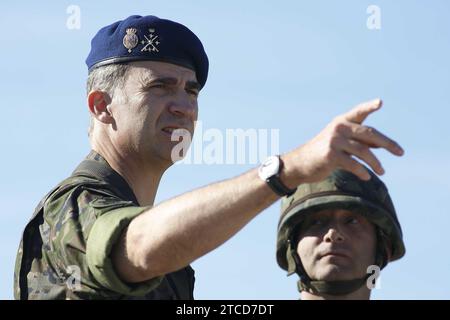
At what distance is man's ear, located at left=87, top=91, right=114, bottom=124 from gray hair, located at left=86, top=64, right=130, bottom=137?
44 millimetres

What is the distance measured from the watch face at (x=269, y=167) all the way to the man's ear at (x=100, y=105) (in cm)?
325

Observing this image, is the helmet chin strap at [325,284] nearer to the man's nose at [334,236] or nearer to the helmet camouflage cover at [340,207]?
the helmet camouflage cover at [340,207]

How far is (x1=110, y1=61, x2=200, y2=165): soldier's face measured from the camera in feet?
33.0

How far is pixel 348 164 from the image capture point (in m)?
6.77

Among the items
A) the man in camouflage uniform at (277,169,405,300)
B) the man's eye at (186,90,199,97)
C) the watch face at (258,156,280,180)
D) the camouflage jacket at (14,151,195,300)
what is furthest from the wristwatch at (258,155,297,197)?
the man's eye at (186,90,199,97)

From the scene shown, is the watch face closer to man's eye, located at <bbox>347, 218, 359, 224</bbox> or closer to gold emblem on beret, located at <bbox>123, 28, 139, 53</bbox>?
man's eye, located at <bbox>347, 218, 359, 224</bbox>

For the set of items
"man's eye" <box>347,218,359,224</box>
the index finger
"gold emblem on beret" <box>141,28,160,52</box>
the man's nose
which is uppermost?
"gold emblem on beret" <box>141,28,160,52</box>

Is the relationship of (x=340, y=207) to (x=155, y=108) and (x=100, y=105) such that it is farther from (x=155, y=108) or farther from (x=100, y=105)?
(x=100, y=105)

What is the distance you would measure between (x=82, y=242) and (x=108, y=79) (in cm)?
235

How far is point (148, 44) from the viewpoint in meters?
10.5

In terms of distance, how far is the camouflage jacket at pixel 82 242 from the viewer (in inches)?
323

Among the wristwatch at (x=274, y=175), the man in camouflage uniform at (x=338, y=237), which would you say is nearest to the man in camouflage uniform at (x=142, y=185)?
the wristwatch at (x=274, y=175)
